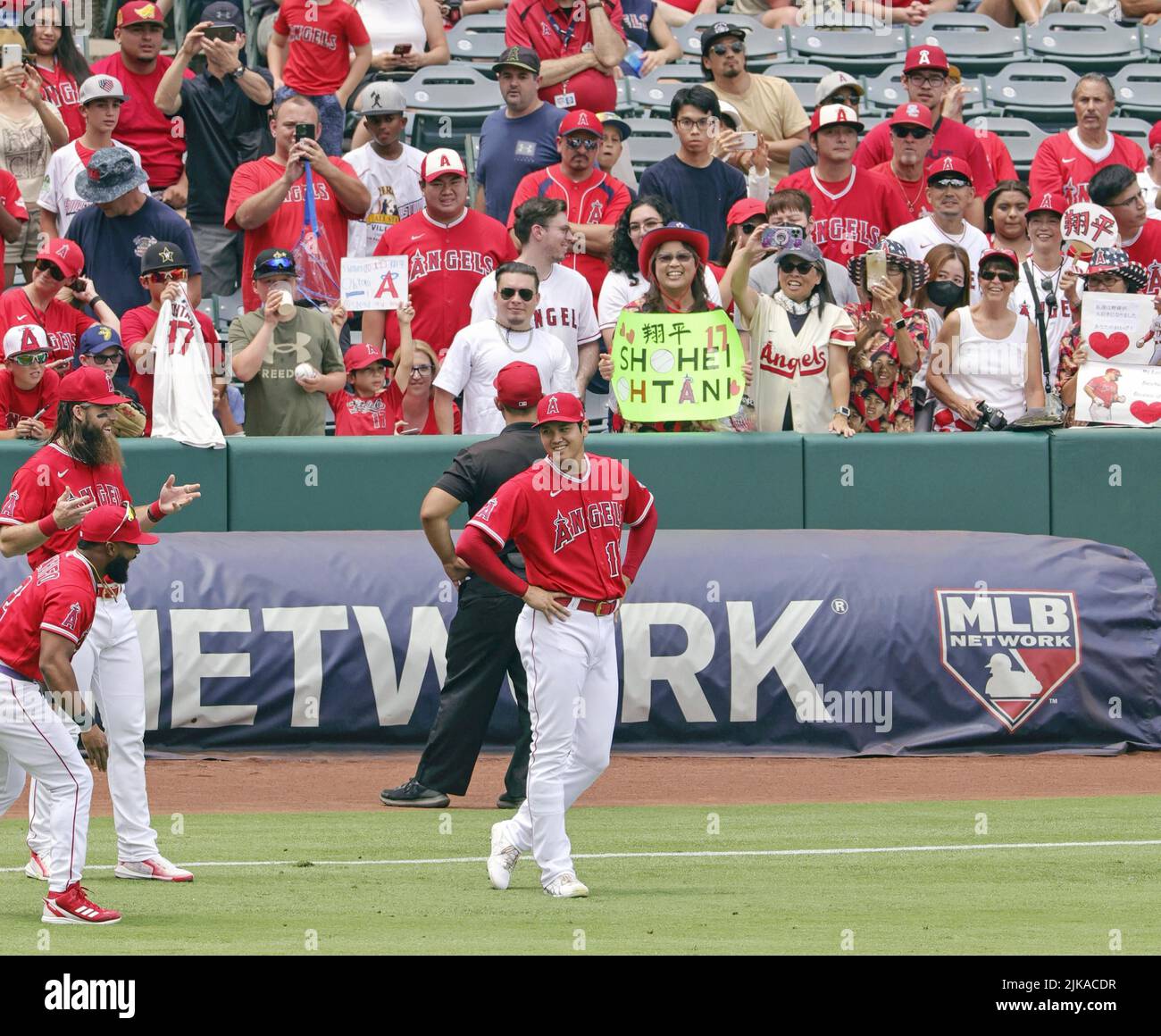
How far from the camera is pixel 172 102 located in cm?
1468

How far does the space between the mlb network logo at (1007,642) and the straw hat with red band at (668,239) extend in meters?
2.54

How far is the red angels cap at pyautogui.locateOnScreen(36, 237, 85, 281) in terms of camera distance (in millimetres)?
12297

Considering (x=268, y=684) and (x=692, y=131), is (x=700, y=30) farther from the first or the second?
(x=268, y=684)

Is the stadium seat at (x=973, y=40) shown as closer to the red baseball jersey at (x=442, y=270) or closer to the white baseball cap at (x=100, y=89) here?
the red baseball jersey at (x=442, y=270)

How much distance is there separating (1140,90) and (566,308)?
8.11 meters

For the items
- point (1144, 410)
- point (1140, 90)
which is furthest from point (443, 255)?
point (1140, 90)

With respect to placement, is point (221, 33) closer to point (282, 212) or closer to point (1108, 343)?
point (282, 212)

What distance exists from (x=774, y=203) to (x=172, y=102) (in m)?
4.68

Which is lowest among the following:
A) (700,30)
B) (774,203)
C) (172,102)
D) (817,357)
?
(817,357)

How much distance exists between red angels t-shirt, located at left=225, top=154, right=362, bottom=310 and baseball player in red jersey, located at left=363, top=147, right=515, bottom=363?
0.77 m

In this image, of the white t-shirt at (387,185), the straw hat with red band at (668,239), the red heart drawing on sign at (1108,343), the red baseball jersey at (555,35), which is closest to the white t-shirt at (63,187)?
the white t-shirt at (387,185)

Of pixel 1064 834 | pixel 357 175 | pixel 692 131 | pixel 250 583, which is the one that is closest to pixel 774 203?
pixel 692 131

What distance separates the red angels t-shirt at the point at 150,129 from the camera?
48.8ft

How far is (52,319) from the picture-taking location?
12.5m
